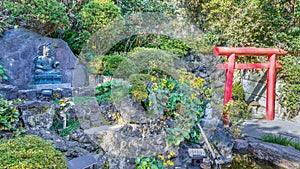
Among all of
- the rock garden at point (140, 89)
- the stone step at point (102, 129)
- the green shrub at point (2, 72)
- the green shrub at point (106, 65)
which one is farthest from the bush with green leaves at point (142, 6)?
the stone step at point (102, 129)

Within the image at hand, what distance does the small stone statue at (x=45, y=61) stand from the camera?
15.2ft

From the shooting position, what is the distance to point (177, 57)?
21.0 feet

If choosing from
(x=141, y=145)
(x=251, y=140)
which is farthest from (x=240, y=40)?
(x=141, y=145)

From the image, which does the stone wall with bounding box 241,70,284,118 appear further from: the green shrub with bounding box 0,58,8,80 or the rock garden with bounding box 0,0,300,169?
the green shrub with bounding box 0,58,8,80

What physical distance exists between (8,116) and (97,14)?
3.72 m

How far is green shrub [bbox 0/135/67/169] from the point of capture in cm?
179

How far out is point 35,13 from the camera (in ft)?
16.2

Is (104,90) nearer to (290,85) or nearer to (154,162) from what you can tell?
(154,162)

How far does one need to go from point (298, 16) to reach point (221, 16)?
1852mm

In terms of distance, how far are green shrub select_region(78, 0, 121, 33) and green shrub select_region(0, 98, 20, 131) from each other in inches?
135

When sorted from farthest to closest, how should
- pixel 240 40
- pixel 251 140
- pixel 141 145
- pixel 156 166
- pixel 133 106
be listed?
pixel 240 40
pixel 251 140
pixel 133 106
pixel 141 145
pixel 156 166

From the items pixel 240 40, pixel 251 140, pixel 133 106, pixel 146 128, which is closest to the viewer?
pixel 146 128

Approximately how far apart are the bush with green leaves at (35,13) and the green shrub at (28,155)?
354cm

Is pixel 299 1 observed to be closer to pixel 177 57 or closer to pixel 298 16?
pixel 298 16
